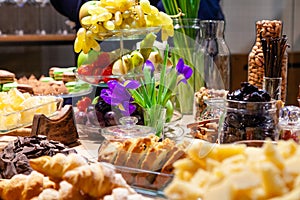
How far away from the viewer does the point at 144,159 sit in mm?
826

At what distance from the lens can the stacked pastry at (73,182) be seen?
70 centimetres

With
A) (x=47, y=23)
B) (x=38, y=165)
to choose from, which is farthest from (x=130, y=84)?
(x=47, y=23)

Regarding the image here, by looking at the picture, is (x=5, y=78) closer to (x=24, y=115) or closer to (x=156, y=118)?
(x=24, y=115)

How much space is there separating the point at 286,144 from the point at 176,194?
0.13m

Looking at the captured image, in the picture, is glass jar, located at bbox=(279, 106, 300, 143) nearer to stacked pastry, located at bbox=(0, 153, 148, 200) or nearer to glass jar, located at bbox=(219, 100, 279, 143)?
glass jar, located at bbox=(219, 100, 279, 143)

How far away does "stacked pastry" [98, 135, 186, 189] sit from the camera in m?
0.72

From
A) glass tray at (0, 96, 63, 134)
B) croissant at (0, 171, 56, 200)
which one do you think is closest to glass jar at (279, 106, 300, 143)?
Result: croissant at (0, 171, 56, 200)

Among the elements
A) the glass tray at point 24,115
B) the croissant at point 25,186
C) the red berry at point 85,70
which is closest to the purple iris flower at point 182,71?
the red berry at point 85,70

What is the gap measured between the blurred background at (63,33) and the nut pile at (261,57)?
8.70 feet

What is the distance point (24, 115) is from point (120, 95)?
0.31 metres

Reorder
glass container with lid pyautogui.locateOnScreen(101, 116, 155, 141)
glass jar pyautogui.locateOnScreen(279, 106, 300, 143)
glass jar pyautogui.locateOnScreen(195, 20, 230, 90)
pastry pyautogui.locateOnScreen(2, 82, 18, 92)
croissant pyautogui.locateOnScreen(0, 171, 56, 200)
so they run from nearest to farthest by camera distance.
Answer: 1. croissant pyautogui.locateOnScreen(0, 171, 56, 200)
2. glass jar pyautogui.locateOnScreen(279, 106, 300, 143)
3. glass container with lid pyautogui.locateOnScreen(101, 116, 155, 141)
4. glass jar pyautogui.locateOnScreen(195, 20, 230, 90)
5. pastry pyautogui.locateOnScreen(2, 82, 18, 92)

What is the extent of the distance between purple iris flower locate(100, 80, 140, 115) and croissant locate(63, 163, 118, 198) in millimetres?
605

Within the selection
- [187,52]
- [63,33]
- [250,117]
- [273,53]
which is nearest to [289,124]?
[250,117]

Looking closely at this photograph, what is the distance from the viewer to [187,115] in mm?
1636
